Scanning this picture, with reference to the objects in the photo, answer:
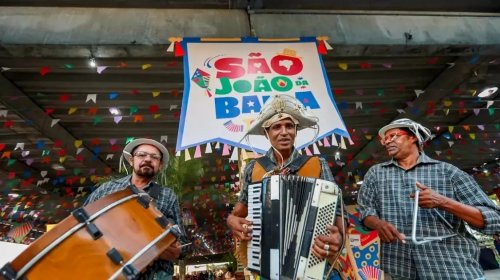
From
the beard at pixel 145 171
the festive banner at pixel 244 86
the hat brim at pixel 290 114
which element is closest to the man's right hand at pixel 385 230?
the hat brim at pixel 290 114

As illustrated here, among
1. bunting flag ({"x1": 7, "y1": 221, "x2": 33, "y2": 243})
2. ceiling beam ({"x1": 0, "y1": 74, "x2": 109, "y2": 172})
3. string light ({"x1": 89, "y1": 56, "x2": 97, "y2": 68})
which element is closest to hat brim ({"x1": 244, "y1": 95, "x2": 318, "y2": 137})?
string light ({"x1": 89, "y1": 56, "x2": 97, "y2": 68})

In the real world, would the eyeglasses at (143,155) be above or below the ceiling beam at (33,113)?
below

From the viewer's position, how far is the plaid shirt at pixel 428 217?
7.37ft

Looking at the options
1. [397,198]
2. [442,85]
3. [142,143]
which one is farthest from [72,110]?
[442,85]

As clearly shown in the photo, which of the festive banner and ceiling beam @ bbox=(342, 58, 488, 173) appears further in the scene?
ceiling beam @ bbox=(342, 58, 488, 173)

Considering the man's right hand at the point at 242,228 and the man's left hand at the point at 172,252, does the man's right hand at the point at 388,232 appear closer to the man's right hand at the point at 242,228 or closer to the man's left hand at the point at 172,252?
the man's right hand at the point at 242,228

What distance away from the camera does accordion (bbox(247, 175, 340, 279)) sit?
6.07 ft

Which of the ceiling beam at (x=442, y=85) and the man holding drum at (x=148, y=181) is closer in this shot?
the man holding drum at (x=148, y=181)

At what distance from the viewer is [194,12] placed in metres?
4.55

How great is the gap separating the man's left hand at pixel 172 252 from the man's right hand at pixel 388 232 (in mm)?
1332

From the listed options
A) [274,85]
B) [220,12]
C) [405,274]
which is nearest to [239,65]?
[274,85]

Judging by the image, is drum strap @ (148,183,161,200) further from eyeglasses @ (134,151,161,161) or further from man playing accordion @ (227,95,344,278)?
man playing accordion @ (227,95,344,278)

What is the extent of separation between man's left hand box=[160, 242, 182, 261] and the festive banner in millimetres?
1216

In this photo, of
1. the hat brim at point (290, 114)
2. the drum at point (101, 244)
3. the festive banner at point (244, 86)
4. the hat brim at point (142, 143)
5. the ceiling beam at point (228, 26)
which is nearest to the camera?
the drum at point (101, 244)
